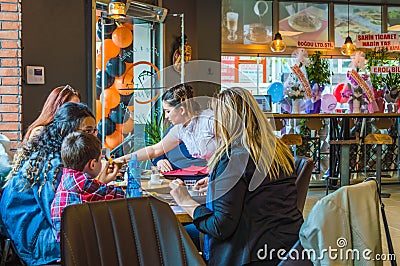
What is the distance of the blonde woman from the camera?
232cm

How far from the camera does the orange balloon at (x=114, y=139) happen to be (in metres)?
5.52

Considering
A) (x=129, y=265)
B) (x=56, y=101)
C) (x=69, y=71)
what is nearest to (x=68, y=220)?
(x=129, y=265)

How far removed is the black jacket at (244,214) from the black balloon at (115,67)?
134 inches

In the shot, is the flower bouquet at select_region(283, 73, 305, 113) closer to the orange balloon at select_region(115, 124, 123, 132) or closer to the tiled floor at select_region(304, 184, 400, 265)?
the tiled floor at select_region(304, 184, 400, 265)

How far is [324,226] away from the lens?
5.75 feet

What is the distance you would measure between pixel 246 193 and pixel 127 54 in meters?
3.76

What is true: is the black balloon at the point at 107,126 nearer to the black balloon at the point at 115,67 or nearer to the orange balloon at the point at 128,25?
the black balloon at the point at 115,67

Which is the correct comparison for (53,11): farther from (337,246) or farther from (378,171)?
(378,171)

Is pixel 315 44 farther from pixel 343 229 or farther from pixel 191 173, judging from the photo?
pixel 343 229

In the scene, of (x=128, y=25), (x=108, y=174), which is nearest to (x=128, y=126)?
(x=128, y=25)

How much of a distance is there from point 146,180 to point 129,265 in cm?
155

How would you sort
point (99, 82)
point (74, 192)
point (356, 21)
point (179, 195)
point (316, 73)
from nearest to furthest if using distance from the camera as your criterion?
1. point (74, 192)
2. point (179, 195)
3. point (99, 82)
4. point (316, 73)
5. point (356, 21)

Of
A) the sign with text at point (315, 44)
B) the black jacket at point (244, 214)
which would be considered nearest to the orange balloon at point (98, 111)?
the black jacket at point (244, 214)

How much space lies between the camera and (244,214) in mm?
2350
